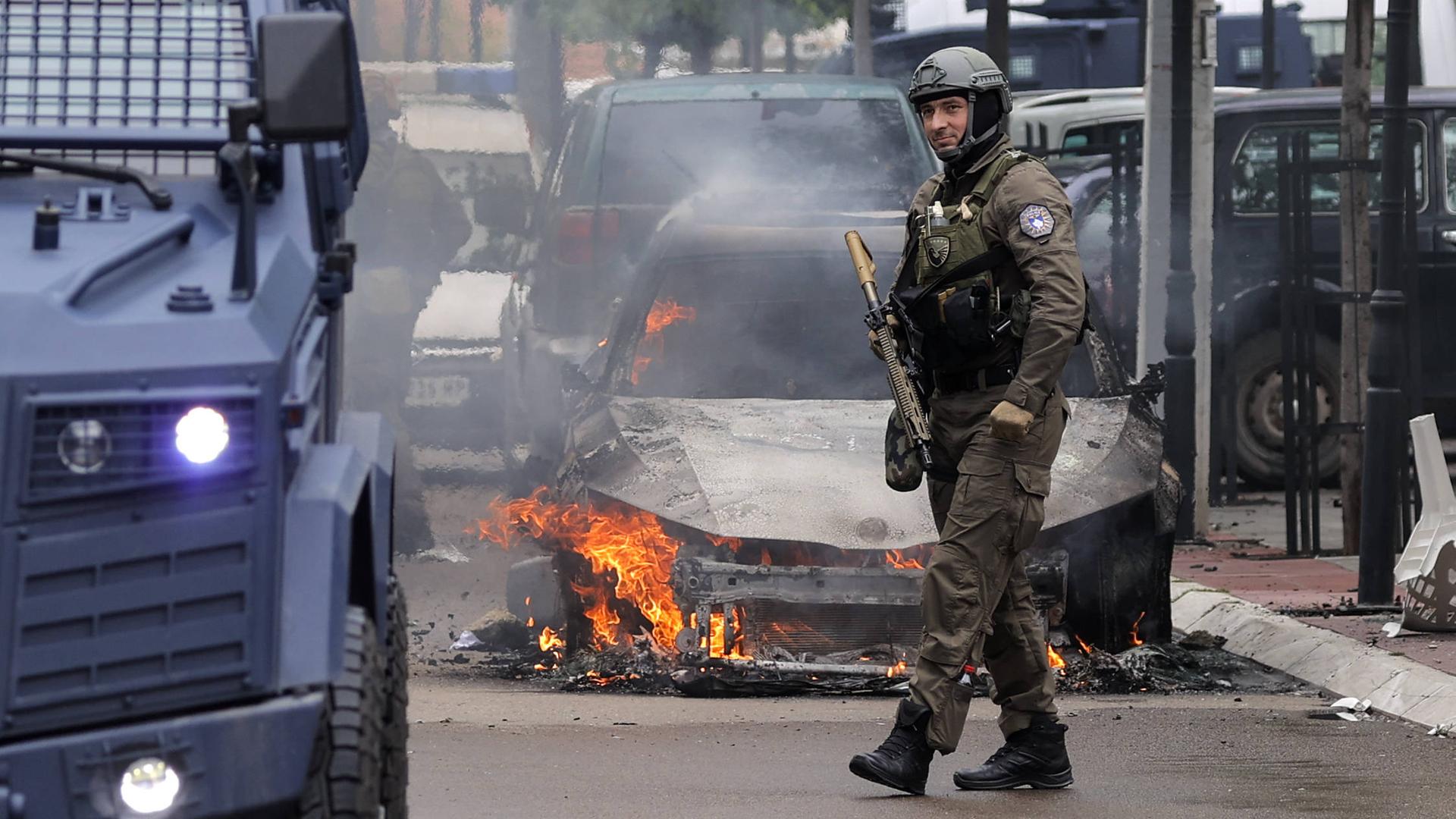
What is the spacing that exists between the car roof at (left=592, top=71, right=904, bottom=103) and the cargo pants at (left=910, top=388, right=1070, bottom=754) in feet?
18.6

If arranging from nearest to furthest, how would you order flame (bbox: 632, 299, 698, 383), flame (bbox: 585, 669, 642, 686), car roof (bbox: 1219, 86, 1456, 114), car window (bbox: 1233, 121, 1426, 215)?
flame (bbox: 585, 669, 642, 686) → flame (bbox: 632, 299, 698, 383) → car roof (bbox: 1219, 86, 1456, 114) → car window (bbox: 1233, 121, 1426, 215)

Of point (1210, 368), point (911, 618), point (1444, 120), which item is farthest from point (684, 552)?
point (1444, 120)

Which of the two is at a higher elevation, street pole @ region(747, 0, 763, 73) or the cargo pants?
street pole @ region(747, 0, 763, 73)

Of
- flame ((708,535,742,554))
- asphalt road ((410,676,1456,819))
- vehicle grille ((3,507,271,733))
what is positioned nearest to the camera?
vehicle grille ((3,507,271,733))

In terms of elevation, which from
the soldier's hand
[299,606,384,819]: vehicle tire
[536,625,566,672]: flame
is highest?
the soldier's hand

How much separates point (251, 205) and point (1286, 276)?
737 centimetres

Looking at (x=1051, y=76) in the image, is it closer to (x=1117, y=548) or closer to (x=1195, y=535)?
(x=1195, y=535)

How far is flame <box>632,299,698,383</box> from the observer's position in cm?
830

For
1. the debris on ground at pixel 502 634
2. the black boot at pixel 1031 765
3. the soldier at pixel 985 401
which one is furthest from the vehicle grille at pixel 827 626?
the debris on ground at pixel 502 634

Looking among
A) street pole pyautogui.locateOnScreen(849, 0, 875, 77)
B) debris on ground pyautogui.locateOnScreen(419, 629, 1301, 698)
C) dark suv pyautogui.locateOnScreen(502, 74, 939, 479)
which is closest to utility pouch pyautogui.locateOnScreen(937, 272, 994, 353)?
debris on ground pyautogui.locateOnScreen(419, 629, 1301, 698)

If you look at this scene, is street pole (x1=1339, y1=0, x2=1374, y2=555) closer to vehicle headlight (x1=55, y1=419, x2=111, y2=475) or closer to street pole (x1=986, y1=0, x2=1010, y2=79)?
street pole (x1=986, y1=0, x2=1010, y2=79)

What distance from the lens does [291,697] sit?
3475 millimetres

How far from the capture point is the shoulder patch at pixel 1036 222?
5793 millimetres

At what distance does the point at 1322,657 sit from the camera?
7918 millimetres
